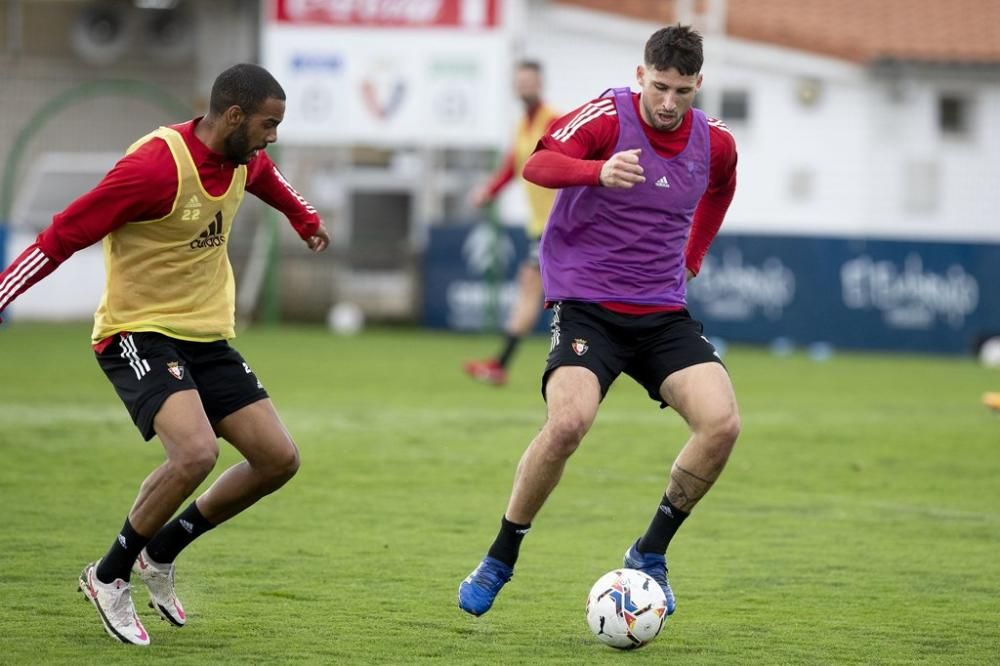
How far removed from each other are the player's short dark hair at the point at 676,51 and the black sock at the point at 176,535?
95.6 inches

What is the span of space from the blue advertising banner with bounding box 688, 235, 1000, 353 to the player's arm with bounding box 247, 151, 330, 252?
48.2ft

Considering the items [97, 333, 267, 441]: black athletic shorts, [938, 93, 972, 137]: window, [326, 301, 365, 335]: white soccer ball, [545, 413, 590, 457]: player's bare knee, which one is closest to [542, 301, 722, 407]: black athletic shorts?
[545, 413, 590, 457]: player's bare knee

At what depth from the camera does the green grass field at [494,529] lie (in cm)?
607

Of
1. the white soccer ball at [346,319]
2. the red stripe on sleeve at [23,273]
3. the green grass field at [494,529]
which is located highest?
the red stripe on sleeve at [23,273]

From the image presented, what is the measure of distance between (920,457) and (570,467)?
2538 mm

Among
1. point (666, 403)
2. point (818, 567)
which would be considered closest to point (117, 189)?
point (666, 403)

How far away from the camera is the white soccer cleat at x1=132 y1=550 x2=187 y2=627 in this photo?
6.22 metres

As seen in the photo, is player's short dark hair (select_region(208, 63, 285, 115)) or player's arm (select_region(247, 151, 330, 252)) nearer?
player's short dark hair (select_region(208, 63, 285, 115))

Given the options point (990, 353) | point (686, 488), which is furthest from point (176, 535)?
point (990, 353)

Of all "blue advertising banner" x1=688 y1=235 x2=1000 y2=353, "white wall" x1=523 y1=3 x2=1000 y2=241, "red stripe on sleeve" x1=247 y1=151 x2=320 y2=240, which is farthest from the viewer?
"white wall" x1=523 y1=3 x2=1000 y2=241

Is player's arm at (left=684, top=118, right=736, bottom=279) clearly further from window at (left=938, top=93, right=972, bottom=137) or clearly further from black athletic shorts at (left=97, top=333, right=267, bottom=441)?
window at (left=938, top=93, right=972, bottom=137)

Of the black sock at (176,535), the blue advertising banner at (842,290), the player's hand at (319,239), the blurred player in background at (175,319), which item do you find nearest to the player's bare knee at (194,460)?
the blurred player in background at (175,319)

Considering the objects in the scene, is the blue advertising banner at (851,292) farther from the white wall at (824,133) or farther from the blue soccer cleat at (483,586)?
the blue soccer cleat at (483,586)

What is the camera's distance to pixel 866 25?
111ft
